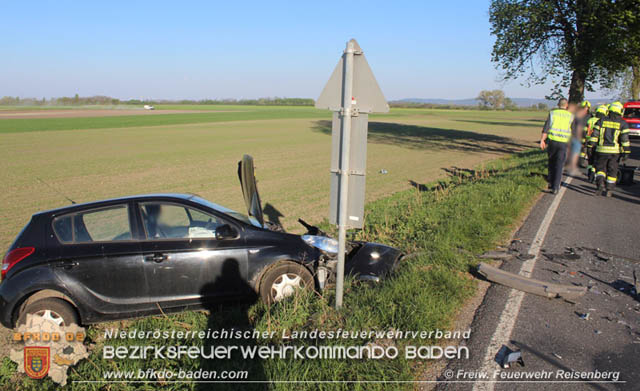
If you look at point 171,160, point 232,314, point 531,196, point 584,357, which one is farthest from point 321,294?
point 171,160

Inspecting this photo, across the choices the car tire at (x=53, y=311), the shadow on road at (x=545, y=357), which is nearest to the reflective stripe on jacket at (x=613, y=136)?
the shadow on road at (x=545, y=357)

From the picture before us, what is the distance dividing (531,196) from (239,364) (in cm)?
837

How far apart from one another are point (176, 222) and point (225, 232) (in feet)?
1.98

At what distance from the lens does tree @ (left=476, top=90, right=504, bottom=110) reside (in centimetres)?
15775

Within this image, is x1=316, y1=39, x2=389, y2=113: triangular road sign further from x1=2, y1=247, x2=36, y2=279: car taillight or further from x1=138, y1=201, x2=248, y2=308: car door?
x1=2, y1=247, x2=36, y2=279: car taillight

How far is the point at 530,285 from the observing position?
474 cm

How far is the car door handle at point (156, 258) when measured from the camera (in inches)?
178

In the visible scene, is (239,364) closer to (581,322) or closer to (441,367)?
(441,367)

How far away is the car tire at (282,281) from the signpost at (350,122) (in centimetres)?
84

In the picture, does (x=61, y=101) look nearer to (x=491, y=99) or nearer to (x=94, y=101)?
(x=94, y=101)

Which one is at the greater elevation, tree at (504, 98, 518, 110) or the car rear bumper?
tree at (504, 98, 518, 110)

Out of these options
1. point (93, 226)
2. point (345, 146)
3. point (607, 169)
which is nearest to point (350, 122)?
point (345, 146)

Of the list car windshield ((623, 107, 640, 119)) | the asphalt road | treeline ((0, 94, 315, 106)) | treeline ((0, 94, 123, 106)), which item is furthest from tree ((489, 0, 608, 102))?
treeline ((0, 94, 123, 106))

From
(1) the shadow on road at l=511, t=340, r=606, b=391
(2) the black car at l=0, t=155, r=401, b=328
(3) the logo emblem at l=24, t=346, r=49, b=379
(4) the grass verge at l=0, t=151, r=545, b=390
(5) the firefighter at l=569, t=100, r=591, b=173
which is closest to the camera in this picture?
(1) the shadow on road at l=511, t=340, r=606, b=391
